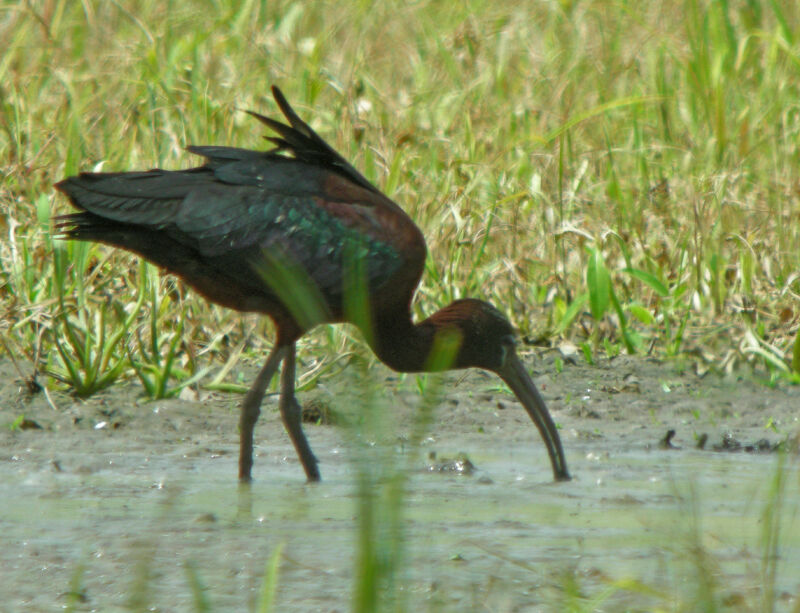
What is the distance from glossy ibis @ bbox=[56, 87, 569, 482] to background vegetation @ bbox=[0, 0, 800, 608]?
0.94 feet

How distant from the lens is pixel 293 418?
4891 millimetres

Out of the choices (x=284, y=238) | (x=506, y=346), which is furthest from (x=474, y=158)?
(x=284, y=238)

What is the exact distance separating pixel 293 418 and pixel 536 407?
33.5 inches

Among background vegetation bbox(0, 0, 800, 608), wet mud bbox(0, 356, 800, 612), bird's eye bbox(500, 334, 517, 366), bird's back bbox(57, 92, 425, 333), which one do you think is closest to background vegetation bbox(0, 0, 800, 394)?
background vegetation bbox(0, 0, 800, 608)

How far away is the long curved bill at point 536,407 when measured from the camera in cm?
467

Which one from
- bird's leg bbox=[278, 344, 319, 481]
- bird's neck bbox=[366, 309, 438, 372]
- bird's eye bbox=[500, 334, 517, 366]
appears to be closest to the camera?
bird's leg bbox=[278, 344, 319, 481]

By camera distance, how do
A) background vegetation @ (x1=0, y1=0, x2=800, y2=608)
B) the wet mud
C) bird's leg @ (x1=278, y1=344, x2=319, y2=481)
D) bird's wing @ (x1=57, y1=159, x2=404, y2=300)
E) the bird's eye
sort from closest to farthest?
the wet mud < bird's wing @ (x1=57, y1=159, x2=404, y2=300) < bird's leg @ (x1=278, y1=344, x2=319, y2=481) < the bird's eye < background vegetation @ (x1=0, y1=0, x2=800, y2=608)

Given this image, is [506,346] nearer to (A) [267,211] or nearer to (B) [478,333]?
(B) [478,333]

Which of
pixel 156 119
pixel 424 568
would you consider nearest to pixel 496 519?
pixel 424 568

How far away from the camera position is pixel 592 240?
245 inches

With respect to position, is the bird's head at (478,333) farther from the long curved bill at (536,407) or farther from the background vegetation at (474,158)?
the background vegetation at (474,158)

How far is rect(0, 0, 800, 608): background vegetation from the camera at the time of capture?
5699mm

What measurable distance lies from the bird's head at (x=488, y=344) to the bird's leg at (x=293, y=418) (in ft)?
1.78

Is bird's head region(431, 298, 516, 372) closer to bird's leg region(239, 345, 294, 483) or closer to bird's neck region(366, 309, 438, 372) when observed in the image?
bird's neck region(366, 309, 438, 372)
